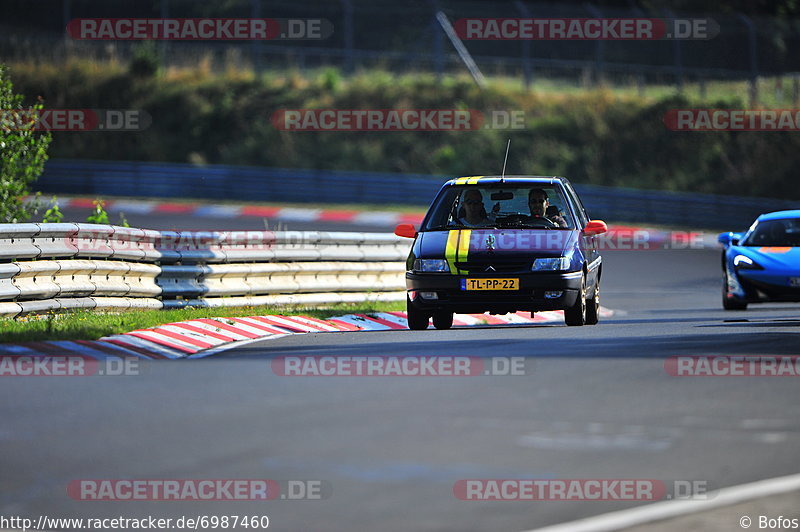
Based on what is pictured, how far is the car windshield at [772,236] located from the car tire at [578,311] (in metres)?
4.54

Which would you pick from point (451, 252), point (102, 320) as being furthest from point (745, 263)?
point (102, 320)

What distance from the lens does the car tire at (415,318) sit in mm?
14859

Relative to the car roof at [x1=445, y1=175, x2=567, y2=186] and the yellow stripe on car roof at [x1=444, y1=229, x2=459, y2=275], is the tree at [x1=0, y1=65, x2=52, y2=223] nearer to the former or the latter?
the car roof at [x1=445, y1=175, x2=567, y2=186]

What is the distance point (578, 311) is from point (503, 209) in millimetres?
1333

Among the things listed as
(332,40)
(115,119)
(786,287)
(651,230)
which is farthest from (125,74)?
(786,287)

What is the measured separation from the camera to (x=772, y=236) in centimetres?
1898

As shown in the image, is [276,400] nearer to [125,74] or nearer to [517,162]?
[517,162]

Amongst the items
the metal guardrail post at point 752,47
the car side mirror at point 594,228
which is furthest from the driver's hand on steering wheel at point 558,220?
the metal guardrail post at point 752,47

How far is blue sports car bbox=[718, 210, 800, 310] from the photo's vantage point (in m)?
18.0

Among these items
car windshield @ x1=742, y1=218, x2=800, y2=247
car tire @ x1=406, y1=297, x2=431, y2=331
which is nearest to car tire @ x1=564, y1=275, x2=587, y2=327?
car tire @ x1=406, y1=297, x2=431, y2=331

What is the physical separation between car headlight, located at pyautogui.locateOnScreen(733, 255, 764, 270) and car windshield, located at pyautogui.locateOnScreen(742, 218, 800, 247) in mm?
393

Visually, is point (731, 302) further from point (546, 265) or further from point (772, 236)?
point (546, 265)

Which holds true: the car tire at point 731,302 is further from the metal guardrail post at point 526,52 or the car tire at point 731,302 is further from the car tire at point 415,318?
the metal guardrail post at point 526,52

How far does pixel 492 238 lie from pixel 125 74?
3600cm
